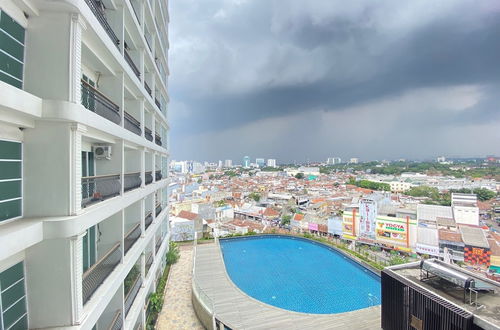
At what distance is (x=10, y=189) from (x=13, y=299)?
1.31 metres

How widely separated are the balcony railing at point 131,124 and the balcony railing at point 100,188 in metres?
1.41

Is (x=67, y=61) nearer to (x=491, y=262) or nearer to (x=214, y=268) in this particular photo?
(x=214, y=268)

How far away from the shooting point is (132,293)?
5633mm

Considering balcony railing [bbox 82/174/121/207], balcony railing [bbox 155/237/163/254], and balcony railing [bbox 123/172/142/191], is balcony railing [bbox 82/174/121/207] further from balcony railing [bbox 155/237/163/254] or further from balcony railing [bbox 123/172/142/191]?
balcony railing [bbox 155/237/163/254]

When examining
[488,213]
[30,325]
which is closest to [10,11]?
[30,325]

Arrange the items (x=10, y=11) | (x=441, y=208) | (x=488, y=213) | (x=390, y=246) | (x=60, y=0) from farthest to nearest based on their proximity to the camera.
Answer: (x=488, y=213), (x=441, y=208), (x=390, y=246), (x=60, y=0), (x=10, y=11)

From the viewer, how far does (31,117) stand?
2.64m

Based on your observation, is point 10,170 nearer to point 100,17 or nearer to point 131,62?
point 100,17

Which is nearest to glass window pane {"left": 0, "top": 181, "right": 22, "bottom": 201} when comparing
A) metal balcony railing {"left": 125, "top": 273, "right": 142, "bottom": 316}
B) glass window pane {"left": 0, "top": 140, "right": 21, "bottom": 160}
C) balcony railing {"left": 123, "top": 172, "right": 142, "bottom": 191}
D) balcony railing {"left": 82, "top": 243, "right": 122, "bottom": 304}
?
glass window pane {"left": 0, "top": 140, "right": 21, "bottom": 160}

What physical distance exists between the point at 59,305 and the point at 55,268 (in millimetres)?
469

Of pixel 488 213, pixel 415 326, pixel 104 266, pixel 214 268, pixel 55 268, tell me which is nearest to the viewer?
pixel 55 268

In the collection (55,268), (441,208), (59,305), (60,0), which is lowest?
(441,208)

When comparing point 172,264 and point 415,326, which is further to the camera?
point 172,264

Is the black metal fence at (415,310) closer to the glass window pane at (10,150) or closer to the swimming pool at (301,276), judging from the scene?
the swimming pool at (301,276)
